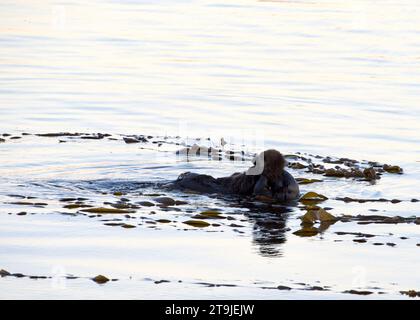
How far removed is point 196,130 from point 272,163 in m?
3.43

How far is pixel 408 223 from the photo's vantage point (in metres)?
7.98

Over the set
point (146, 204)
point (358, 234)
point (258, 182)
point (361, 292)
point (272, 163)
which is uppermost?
point (272, 163)

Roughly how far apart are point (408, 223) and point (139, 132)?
446 cm

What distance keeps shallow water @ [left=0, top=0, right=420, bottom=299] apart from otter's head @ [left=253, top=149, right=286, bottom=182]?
0.37 m

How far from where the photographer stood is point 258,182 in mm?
8766

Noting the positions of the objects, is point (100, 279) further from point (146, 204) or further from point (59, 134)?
point (59, 134)

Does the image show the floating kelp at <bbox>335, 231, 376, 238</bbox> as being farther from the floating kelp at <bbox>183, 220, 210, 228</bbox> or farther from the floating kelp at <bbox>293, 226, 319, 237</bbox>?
the floating kelp at <bbox>183, 220, 210, 228</bbox>

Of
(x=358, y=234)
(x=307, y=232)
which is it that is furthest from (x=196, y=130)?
(x=358, y=234)

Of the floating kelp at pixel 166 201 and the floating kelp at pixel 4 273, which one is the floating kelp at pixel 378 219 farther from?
the floating kelp at pixel 4 273

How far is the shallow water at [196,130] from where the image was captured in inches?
257

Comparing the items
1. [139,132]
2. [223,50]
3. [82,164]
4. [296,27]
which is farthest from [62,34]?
[82,164]

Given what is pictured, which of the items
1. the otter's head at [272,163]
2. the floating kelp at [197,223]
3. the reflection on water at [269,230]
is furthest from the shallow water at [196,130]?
the otter's head at [272,163]

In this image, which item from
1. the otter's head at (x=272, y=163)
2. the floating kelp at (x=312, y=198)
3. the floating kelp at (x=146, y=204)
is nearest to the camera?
the floating kelp at (x=146, y=204)

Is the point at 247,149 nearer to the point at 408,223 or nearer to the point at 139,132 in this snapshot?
the point at 139,132
